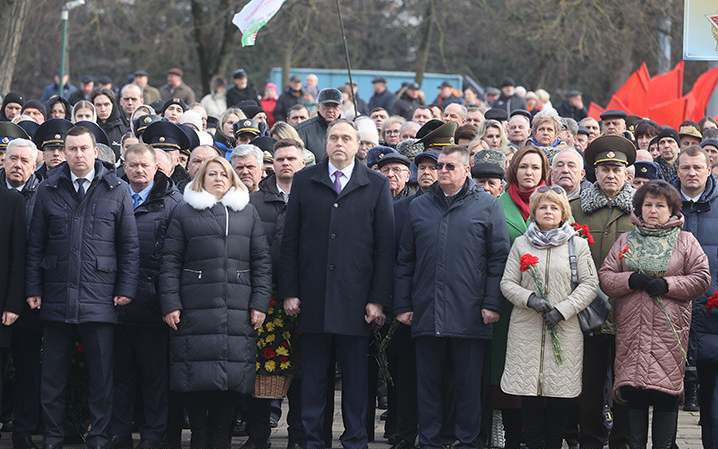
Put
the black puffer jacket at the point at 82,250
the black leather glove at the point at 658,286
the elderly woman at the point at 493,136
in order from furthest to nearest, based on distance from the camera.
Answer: the elderly woman at the point at 493,136, the black puffer jacket at the point at 82,250, the black leather glove at the point at 658,286

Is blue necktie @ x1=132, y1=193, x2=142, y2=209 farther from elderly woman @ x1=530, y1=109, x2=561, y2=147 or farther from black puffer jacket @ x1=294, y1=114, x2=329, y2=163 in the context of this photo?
elderly woman @ x1=530, y1=109, x2=561, y2=147

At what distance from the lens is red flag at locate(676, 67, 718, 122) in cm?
1662

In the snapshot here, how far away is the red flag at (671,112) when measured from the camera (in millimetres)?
16531

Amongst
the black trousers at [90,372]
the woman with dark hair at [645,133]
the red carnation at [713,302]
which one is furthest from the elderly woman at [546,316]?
the woman with dark hair at [645,133]

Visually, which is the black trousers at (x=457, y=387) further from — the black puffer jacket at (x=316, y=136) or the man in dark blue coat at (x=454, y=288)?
the black puffer jacket at (x=316, y=136)

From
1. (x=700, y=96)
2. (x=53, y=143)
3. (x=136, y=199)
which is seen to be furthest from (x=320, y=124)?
(x=700, y=96)

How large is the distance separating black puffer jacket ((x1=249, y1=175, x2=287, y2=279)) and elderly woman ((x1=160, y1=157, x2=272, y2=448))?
358 mm

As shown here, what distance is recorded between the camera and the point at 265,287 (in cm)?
766

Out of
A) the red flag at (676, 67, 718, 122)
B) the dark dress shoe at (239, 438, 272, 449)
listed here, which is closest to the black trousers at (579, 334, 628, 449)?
the dark dress shoe at (239, 438, 272, 449)

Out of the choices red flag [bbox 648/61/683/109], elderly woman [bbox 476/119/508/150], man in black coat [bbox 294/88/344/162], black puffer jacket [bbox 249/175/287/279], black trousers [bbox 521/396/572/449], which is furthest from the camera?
red flag [bbox 648/61/683/109]

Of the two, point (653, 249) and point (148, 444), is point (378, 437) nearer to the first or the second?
point (148, 444)

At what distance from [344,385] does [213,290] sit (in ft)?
3.73

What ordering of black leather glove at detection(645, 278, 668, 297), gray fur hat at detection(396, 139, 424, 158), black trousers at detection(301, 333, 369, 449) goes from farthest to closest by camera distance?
gray fur hat at detection(396, 139, 424, 158), black trousers at detection(301, 333, 369, 449), black leather glove at detection(645, 278, 668, 297)

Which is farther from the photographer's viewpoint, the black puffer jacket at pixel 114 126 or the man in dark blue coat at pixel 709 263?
the black puffer jacket at pixel 114 126
